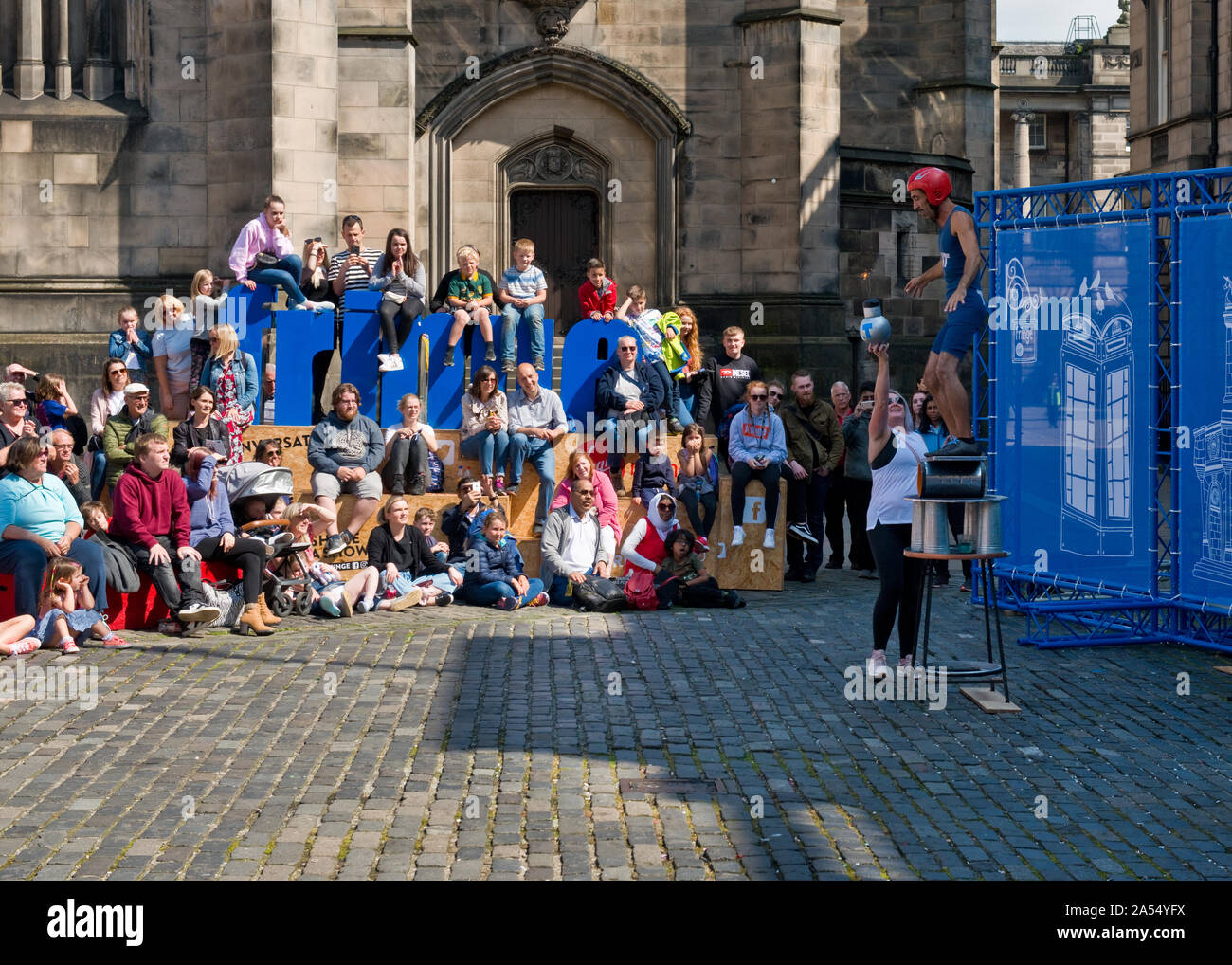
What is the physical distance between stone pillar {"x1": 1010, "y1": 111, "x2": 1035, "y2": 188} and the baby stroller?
5744 cm

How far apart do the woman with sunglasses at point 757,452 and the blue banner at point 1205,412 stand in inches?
167

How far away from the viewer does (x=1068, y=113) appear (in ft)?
231

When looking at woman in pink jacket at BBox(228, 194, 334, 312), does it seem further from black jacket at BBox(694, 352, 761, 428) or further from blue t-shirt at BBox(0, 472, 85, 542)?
blue t-shirt at BBox(0, 472, 85, 542)

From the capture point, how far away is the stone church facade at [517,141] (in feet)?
70.6

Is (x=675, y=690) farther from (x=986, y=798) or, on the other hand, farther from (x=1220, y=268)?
(x=1220, y=268)

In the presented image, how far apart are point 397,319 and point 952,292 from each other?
7.21 metres

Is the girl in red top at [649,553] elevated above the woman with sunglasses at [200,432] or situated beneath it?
situated beneath

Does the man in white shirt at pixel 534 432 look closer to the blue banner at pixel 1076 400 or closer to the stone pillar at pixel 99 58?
the blue banner at pixel 1076 400

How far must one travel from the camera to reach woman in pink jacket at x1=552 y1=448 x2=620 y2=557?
598 inches

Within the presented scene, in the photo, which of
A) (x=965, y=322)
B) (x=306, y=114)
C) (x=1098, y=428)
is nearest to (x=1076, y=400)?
(x=1098, y=428)

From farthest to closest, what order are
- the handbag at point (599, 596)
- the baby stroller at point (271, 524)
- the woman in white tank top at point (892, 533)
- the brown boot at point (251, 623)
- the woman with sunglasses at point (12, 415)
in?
the handbag at point (599, 596), the baby stroller at point (271, 524), the woman with sunglasses at point (12, 415), the brown boot at point (251, 623), the woman in white tank top at point (892, 533)

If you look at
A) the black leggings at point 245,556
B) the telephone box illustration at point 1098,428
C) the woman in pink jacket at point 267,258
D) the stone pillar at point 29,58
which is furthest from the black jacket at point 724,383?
the stone pillar at point 29,58

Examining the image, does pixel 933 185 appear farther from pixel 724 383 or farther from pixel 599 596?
pixel 724 383

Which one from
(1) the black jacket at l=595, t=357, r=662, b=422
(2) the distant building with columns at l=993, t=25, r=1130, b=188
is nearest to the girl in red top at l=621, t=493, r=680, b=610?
(1) the black jacket at l=595, t=357, r=662, b=422
